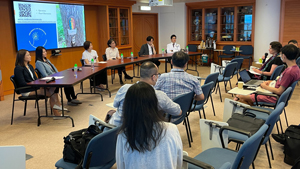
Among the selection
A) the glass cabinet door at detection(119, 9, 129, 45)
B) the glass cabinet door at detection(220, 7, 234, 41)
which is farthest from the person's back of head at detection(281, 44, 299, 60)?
the glass cabinet door at detection(220, 7, 234, 41)

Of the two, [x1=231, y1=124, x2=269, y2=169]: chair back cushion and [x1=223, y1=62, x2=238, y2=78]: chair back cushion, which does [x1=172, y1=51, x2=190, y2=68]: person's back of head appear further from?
[x1=223, y1=62, x2=238, y2=78]: chair back cushion

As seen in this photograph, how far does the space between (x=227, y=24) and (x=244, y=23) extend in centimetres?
66

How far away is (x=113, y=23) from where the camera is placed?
9.50m

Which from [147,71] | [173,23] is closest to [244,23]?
[173,23]

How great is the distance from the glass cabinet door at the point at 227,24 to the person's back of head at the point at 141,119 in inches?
389

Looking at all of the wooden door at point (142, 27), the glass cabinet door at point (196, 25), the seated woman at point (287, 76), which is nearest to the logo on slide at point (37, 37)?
the wooden door at point (142, 27)

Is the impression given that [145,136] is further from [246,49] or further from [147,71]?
[246,49]

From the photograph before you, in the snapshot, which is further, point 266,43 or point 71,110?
point 266,43

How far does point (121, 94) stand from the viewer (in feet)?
8.10

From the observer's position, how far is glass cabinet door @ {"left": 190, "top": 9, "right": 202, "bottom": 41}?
11.4 meters

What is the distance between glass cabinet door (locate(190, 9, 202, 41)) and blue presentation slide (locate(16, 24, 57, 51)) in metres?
5.96

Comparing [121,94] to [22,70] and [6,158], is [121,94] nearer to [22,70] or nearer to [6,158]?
[6,158]

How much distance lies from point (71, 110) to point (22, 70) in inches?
49.0

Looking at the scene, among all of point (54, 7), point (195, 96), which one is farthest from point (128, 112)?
point (54, 7)
